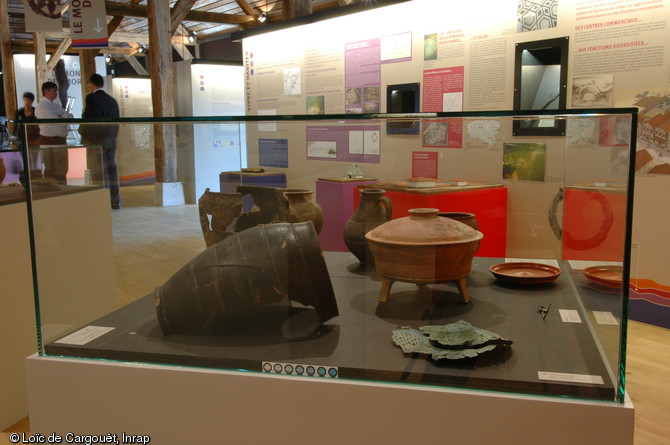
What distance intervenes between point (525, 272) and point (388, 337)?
1.80ft

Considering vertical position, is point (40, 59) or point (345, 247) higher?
point (40, 59)

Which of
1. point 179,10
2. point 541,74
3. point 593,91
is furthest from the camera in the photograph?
point 179,10

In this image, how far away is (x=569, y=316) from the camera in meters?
1.77

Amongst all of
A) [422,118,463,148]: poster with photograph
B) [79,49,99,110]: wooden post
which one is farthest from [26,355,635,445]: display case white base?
[79,49,99,110]: wooden post

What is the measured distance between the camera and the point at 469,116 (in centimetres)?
153

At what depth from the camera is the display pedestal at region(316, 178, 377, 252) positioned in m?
1.74

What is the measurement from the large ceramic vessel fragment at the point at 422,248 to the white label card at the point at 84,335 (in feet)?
2.83

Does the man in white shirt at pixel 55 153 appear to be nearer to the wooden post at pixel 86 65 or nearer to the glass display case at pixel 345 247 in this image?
the glass display case at pixel 345 247

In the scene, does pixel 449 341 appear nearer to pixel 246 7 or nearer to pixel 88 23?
pixel 88 23

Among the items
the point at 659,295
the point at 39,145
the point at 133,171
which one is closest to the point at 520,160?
the point at 133,171

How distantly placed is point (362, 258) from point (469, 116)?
22.0 inches

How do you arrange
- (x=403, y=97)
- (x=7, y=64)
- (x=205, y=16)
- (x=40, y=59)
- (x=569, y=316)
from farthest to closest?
(x=7, y=64), (x=40, y=59), (x=205, y=16), (x=403, y=97), (x=569, y=316)

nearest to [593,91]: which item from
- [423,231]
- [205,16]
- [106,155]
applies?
[423,231]

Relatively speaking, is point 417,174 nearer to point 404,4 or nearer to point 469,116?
point 469,116
